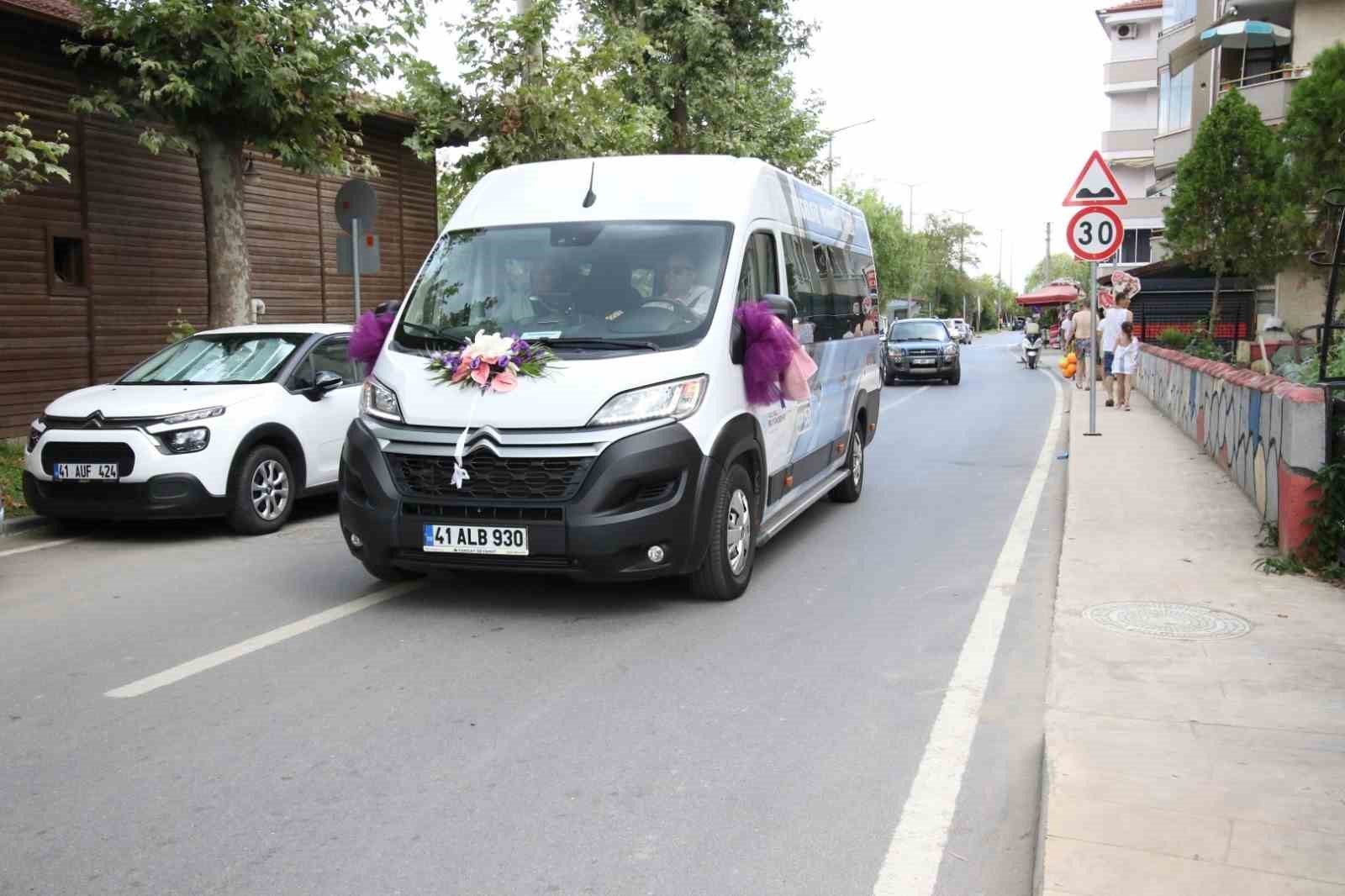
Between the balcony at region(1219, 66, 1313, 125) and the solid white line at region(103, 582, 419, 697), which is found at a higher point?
the balcony at region(1219, 66, 1313, 125)

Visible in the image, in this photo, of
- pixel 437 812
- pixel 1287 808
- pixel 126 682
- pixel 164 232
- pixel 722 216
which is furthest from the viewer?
pixel 164 232

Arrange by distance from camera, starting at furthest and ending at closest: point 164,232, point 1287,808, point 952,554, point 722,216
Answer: point 164,232, point 952,554, point 722,216, point 1287,808

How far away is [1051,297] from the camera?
5741 cm

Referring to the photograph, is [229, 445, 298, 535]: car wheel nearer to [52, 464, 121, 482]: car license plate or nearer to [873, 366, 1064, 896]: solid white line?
Answer: [52, 464, 121, 482]: car license plate

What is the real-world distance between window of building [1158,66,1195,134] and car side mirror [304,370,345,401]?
115 ft

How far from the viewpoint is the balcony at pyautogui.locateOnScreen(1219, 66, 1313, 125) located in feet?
99.7

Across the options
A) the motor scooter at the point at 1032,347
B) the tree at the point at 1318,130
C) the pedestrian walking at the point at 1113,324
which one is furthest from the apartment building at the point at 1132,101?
the pedestrian walking at the point at 1113,324

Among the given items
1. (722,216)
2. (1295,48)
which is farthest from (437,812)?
(1295,48)

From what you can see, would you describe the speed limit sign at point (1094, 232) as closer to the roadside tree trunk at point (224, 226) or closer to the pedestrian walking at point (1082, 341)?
the roadside tree trunk at point (224, 226)

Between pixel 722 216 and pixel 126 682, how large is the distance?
4.03m

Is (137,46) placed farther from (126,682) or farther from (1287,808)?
(1287,808)

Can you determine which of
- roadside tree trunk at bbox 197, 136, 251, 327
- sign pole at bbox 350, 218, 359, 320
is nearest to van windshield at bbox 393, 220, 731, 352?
sign pole at bbox 350, 218, 359, 320

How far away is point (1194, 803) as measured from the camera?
379 centimetres

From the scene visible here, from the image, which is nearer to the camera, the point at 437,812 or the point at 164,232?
the point at 437,812
